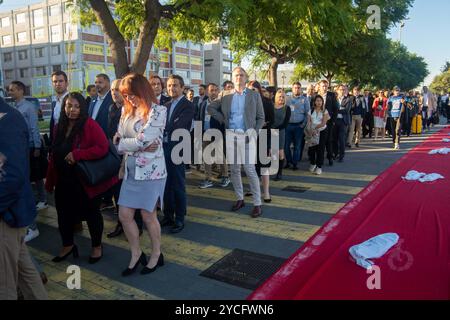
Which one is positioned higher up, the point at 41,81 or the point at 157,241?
the point at 41,81

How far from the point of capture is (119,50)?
813cm

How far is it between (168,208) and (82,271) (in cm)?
151

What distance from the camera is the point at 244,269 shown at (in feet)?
12.1

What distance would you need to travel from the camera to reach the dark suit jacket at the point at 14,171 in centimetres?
221

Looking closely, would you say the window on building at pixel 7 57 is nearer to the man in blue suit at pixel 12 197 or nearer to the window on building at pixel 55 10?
the window on building at pixel 55 10

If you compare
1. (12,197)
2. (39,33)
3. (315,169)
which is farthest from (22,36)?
(12,197)

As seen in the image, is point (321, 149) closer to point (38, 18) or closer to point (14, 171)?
point (14, 171)

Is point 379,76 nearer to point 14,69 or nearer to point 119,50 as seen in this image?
point 119,50

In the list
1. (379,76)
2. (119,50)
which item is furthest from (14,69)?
(119,50)

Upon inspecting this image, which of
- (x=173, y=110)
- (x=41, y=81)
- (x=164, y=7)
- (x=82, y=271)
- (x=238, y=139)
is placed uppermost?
(x=41, y=81)

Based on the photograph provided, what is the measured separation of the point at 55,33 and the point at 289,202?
193ft

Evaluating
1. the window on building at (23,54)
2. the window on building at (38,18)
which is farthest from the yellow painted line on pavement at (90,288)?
the window on building at (23,54)

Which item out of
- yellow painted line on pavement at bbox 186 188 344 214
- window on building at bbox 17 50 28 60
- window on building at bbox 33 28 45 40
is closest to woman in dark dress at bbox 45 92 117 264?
yellow painted line on pavement at bbox 186 188 344 214

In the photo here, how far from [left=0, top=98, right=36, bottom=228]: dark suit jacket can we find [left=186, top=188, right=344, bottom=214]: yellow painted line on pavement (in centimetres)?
411
